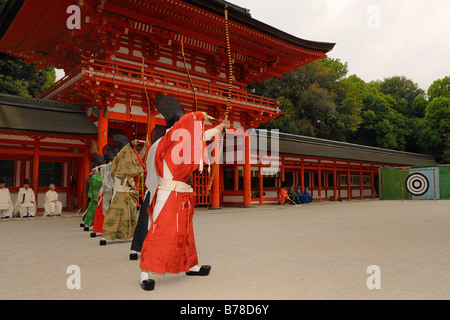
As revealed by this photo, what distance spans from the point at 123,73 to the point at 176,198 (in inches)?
379

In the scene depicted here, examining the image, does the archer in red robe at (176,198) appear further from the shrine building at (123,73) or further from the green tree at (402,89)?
the green tree at (402,89)

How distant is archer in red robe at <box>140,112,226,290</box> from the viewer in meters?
3.04

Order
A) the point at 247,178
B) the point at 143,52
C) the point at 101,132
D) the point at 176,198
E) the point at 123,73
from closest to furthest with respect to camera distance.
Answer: the point at 176,198 < the point at 101,132 < the point at 123,73 < the point at 143,52 < the point at 247,178

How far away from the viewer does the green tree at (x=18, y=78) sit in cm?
1836

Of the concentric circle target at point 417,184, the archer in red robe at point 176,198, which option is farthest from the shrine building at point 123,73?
the concentric circle target at point 417,184

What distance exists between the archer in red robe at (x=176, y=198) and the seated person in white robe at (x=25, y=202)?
8.45 metres

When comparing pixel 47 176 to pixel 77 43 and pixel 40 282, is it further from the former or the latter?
pixel 40 282

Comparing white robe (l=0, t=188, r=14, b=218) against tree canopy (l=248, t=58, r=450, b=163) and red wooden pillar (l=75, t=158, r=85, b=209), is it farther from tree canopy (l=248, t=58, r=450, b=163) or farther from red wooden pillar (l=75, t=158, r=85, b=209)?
tree canopy (l=248, t=58, r=450, b=163)

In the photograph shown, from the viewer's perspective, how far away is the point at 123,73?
11.6m

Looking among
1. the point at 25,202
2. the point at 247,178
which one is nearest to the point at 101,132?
the point at 25,202

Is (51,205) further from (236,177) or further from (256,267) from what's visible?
(256,267)

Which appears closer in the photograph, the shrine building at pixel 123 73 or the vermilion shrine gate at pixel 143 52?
the shrine building at pixel 123 73

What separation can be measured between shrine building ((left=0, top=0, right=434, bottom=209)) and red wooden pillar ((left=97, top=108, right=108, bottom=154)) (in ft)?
0.10

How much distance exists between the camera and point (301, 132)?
1061 inches
